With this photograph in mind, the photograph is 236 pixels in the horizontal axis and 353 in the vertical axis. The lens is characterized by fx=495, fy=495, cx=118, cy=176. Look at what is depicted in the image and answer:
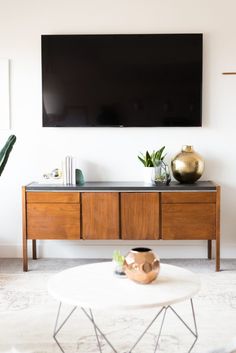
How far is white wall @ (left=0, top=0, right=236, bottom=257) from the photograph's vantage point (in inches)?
161

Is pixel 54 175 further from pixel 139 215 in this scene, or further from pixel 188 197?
pixel 188 197

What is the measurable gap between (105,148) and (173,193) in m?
0.78

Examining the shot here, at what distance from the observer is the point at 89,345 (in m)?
2.45

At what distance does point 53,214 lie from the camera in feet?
12.6

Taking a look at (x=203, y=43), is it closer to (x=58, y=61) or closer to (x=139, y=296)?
(x=58, y=61)

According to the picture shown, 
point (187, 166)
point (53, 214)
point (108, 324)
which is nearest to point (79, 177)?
point (53, 214)

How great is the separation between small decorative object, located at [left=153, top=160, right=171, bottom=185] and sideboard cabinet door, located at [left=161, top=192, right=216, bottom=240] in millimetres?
144

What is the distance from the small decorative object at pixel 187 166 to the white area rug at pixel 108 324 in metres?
0.84

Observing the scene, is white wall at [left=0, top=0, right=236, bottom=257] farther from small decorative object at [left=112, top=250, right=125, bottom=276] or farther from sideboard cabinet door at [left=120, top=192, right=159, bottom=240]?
small decorative object at [left=112, top=250, right=125, bottom=276]

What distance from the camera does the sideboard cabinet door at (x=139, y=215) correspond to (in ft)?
12.4

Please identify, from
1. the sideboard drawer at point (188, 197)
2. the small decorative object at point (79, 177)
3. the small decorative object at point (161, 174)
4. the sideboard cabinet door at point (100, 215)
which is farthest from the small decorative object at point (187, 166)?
the small decorative object at point (79, 177)

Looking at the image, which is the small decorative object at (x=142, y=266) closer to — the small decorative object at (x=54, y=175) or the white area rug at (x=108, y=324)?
the white area rug at (x=108, y=324)

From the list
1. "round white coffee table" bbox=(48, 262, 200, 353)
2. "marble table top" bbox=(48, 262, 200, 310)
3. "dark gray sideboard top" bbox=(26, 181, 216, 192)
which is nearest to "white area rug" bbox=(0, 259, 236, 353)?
"round white coffee table" bbox=(48, 262, 200, 353)

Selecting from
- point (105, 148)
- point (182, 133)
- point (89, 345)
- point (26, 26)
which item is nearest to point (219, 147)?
point (182, 133)
